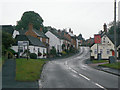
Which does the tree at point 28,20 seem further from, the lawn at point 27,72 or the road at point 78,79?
the road at point 78,79

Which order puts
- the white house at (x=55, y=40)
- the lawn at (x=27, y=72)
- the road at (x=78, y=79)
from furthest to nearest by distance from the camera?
1. the white house at (x=55, y=40)
2. the lawn at (x=27, y=72)
3. the road at (x=78, y=79)

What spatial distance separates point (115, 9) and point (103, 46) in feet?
123

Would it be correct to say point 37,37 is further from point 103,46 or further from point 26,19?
point 26,19

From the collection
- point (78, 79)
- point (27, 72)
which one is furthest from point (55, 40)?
point (78, 79)

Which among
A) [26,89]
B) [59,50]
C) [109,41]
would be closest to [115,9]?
[26,89]

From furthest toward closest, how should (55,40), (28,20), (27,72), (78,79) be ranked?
(28,20) < (55,40) < (27,72) < (78,79)

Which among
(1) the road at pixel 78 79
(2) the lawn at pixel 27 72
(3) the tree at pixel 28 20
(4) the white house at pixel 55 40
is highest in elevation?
(3) the tree at pixel 28 20

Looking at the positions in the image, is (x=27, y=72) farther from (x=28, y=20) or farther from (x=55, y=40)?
(x=28, y=20)

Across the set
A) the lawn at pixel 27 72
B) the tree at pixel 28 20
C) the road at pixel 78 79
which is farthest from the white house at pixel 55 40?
the road at pixel 78 79

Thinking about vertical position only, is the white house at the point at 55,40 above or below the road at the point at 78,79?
above

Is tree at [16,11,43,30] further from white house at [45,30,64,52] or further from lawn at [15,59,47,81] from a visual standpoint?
lawn at [15,59,47,81]

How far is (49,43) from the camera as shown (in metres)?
91.4

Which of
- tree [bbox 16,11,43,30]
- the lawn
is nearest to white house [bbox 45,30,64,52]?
tree [bbox 16,11,43,30]

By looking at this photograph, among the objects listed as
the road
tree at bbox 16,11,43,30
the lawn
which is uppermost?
tree at bbox 16,11,43,30
